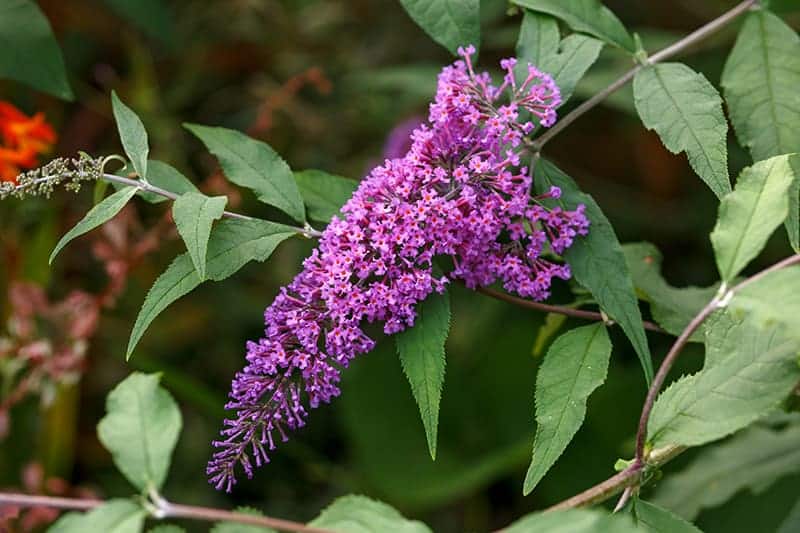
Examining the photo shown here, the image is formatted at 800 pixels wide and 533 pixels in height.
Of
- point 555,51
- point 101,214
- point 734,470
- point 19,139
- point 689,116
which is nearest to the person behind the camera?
point 101,214

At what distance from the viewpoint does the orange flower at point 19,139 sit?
5.24ft

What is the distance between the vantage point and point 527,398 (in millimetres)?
2521

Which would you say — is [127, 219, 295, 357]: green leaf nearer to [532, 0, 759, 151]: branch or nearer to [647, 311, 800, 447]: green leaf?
[532, 0, 759, 151]: branch

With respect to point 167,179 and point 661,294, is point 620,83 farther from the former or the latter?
point 167,179

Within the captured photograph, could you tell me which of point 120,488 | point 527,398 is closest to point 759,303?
point 527,398

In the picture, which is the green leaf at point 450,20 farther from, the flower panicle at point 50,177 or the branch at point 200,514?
the branch at point 200,514

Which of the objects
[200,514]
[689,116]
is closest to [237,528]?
[200,514]

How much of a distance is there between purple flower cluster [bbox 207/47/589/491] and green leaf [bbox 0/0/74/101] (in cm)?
62

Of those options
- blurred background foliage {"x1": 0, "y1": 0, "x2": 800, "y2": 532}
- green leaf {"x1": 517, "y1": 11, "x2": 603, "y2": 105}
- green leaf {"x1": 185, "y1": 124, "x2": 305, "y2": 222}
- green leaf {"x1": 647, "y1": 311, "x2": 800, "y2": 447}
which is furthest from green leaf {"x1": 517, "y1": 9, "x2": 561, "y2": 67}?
blurred background foliage {"x1": 0, "y1": 0, "x2": 800, "y2": 532}

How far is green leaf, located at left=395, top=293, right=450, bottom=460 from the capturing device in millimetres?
1137

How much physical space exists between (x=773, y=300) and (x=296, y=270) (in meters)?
1.87

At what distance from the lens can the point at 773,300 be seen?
91 centimetres

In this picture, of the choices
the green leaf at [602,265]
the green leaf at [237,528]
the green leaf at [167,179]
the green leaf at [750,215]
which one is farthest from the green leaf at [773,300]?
the green leaf at [167,179]

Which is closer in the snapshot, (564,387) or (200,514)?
(200,514)
